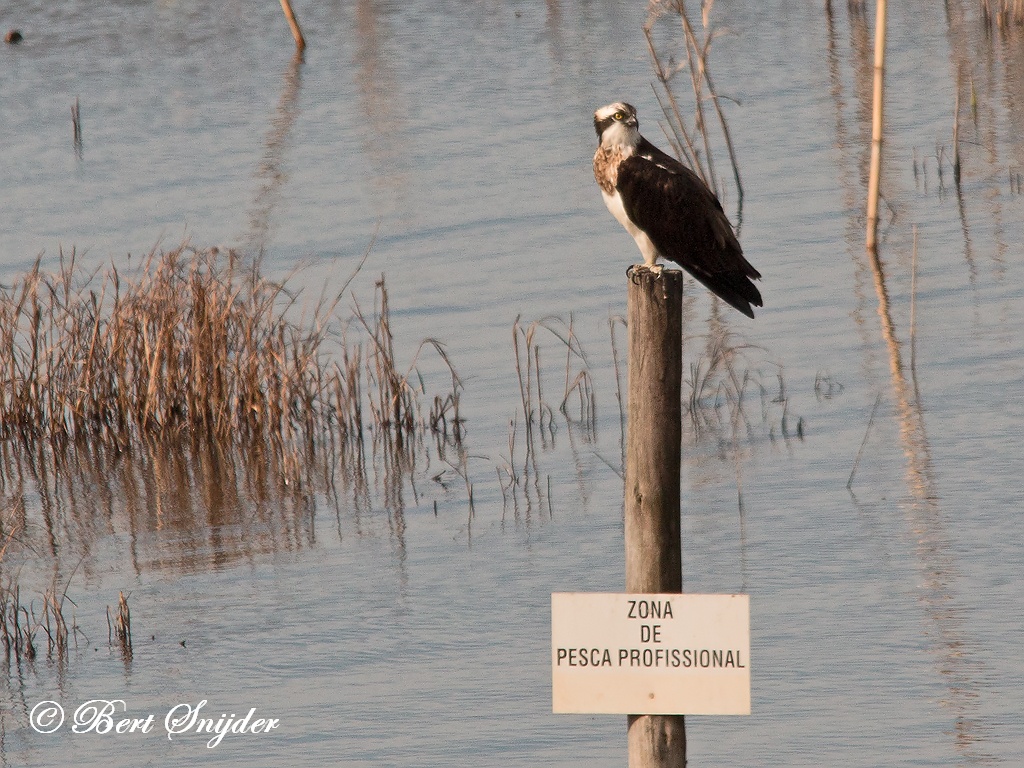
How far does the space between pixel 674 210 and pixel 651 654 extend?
2900 mm

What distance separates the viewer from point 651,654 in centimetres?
429

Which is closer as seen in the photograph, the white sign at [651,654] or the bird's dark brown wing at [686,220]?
the white sign at [651,654]

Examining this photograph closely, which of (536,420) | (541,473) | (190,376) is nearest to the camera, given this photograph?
(541,473)

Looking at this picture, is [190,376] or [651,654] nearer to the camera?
[651,654]

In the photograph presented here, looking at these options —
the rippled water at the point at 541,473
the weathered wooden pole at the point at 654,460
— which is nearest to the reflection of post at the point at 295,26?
the rippled water at the point at 541,473

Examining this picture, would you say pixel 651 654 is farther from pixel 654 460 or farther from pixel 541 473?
pixel 541 473

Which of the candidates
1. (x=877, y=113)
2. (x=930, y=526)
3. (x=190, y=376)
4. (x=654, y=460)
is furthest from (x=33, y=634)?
(x=877, y=113)

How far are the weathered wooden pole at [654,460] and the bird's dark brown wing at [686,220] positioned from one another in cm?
222

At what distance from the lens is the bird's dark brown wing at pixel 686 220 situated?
269 inches

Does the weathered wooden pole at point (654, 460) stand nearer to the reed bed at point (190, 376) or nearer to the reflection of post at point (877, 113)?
the reed bed at point (190, 376)

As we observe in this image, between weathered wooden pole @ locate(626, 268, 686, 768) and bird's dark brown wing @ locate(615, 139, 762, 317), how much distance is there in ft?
7.28

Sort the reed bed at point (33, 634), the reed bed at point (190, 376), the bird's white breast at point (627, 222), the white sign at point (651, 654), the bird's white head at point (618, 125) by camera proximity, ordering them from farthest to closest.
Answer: the reed bed at point (190, 376) < the reed bed at point (33, 634) < the bird's white breast at point (627, 222) < the bird's white head at point (618, 125) < the white sign at point (651, 654)

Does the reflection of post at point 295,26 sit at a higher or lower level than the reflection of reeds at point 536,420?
higher

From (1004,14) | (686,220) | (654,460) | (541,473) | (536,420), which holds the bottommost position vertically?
(541,473)
